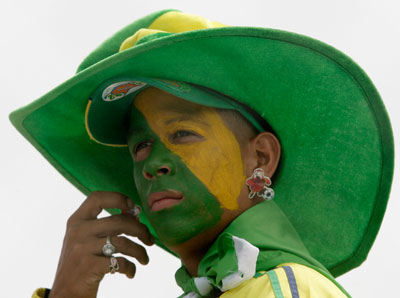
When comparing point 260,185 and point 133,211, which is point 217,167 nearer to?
point 260,185

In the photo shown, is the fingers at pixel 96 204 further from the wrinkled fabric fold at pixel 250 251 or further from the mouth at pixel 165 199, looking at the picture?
the wrinkled fabric fold at pixel 250 251

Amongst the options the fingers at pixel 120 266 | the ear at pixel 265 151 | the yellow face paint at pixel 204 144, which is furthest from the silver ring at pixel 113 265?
the ear at pixel 265 151

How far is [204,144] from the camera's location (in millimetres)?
2830

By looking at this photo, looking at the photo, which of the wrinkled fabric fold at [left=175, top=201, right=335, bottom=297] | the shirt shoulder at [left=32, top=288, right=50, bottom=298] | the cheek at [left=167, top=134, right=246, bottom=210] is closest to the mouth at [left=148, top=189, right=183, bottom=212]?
the cheek at [left=167, top=134, right=246, bottom=210]

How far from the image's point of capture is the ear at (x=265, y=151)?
298 cm

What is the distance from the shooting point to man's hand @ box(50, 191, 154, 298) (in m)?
3.03

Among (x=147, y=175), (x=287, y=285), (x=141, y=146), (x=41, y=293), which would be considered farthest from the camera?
(x=41, y=293)

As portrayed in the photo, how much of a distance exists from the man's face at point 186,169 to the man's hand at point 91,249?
0.78 feet

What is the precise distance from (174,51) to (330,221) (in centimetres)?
100

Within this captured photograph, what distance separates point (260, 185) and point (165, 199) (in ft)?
1.28

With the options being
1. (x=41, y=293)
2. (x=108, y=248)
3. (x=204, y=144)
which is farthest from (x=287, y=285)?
(x=41, y=293)

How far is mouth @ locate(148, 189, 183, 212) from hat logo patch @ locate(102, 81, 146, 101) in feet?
1.47

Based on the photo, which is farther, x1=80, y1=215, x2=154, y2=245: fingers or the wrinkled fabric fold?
x1=80, y1=215, x2=154, y2=245: fingers

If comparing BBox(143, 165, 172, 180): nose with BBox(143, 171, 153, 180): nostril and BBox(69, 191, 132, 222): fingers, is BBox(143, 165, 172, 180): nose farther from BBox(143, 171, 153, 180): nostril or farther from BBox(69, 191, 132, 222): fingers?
BBox(69, 191, 132, 222): fingers
